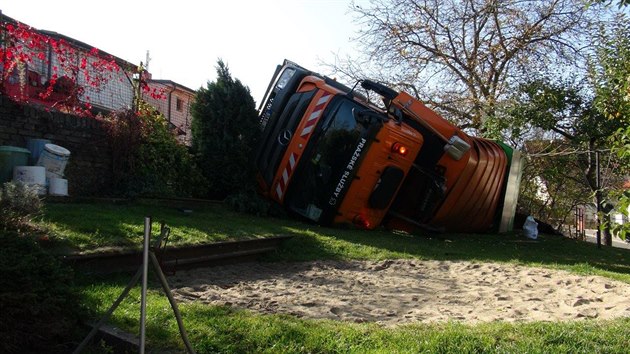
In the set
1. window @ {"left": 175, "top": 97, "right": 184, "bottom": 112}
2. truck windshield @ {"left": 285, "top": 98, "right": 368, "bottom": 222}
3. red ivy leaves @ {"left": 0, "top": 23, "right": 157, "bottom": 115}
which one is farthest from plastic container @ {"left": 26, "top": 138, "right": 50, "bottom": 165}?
window @ {"left": 175, "top": 97, "right": 184, "bottom": 112}

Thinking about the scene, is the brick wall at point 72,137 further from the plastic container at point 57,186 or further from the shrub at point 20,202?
the shrub at point 20,202

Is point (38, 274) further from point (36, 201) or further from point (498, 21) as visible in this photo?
point (498, 21)

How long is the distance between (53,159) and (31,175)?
0.48m

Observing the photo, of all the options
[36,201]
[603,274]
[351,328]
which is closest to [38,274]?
[351,328]

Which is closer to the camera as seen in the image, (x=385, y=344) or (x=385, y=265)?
(x=385, y=344)

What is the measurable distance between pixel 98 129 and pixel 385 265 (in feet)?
17.6

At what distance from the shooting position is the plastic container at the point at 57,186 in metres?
7.78

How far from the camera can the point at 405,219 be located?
10.7 metres

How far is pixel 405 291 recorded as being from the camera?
5930mm

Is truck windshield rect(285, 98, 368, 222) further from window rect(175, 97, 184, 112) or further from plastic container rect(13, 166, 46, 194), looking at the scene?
window rect(175, 97, 184, 112)

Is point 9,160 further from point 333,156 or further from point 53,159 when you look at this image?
point 333,156

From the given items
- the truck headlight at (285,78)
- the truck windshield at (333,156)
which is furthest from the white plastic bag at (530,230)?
the truck headlight at (285,78)

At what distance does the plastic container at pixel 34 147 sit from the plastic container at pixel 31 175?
444 mm

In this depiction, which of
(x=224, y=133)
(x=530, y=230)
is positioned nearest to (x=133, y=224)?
(x=224, y=133)
